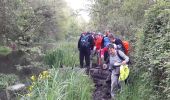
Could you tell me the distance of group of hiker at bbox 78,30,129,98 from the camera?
29.0ft

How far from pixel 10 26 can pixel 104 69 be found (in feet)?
15.5

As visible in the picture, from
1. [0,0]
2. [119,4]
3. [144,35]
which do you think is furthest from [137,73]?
[0,0]

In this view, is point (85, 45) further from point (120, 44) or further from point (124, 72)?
point (124, 72)

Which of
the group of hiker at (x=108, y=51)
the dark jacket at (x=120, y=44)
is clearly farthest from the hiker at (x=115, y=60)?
the dark jacket at (x=120, y=44)

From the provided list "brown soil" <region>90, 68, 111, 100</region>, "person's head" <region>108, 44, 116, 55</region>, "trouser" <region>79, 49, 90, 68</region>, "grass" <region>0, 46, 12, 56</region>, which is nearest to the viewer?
"person's head" <region>108, 44, 116, 55</region>

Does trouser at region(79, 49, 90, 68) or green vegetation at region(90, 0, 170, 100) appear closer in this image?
green vegetation at region(90, 0, 170, 100)

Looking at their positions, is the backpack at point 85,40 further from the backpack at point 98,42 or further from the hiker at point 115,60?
the hiker at point 115,60

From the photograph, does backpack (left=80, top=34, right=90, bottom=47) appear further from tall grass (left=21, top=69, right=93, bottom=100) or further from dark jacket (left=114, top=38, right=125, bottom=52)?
tall grass (left=21, top=69, right=93, bottom=100)

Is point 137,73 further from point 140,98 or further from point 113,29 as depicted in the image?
point 113,29

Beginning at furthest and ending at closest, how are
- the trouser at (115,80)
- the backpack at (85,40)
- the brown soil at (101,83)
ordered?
the backpack at (85,40) → the brown soil at (101,83) → the trouser at (115,80)

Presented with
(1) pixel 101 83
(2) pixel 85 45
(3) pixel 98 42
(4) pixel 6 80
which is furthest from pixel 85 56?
(4) pixel 6 80

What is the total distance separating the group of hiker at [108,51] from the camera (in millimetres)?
8852

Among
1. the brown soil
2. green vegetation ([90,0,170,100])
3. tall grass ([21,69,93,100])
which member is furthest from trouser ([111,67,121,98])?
tall grass ([21,69,93,100])

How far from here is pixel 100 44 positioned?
11711mm
